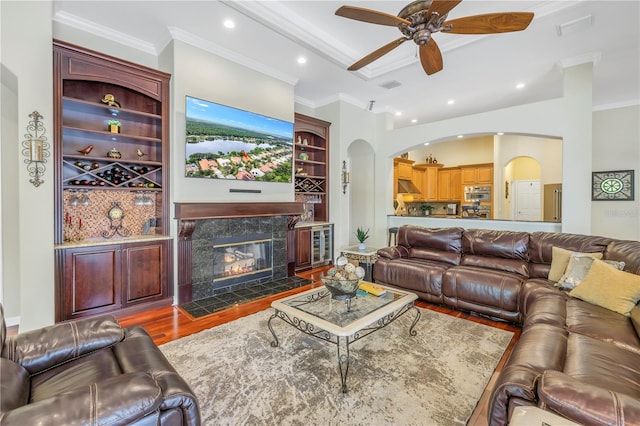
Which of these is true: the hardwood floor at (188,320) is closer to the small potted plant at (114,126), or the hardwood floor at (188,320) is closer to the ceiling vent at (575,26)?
the small potted plant at (114,126)

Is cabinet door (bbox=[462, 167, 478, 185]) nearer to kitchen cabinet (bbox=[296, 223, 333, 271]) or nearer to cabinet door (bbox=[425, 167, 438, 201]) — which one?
cabinet door (bbox=[425, 167, 438, 201])

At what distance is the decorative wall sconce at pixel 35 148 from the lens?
9.30 ft

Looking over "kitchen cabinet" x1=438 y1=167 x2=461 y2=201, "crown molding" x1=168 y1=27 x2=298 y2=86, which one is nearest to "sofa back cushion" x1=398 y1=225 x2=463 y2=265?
"crown molding" x1=168 y1=27 x2=298 y2=86

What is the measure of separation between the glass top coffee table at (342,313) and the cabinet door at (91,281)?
206 centimetres

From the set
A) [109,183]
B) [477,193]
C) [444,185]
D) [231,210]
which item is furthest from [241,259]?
[444,185]

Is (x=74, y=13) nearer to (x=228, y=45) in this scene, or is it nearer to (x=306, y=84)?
(x=228, y=45)

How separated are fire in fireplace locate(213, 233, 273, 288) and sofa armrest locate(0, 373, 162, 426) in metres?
3.12

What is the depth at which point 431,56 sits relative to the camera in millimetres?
3127

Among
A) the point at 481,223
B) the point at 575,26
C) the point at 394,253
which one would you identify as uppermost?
the point at 575,26

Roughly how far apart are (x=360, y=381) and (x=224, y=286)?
106 inches

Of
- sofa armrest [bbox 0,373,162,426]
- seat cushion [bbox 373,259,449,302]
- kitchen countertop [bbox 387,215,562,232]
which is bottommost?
seat cushion [bbox 373,259,449,302]

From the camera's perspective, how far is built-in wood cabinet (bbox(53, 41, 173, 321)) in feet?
10.4

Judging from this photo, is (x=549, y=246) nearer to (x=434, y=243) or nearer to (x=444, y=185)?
(x=434, y=243)

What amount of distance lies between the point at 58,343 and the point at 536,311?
3.28m
